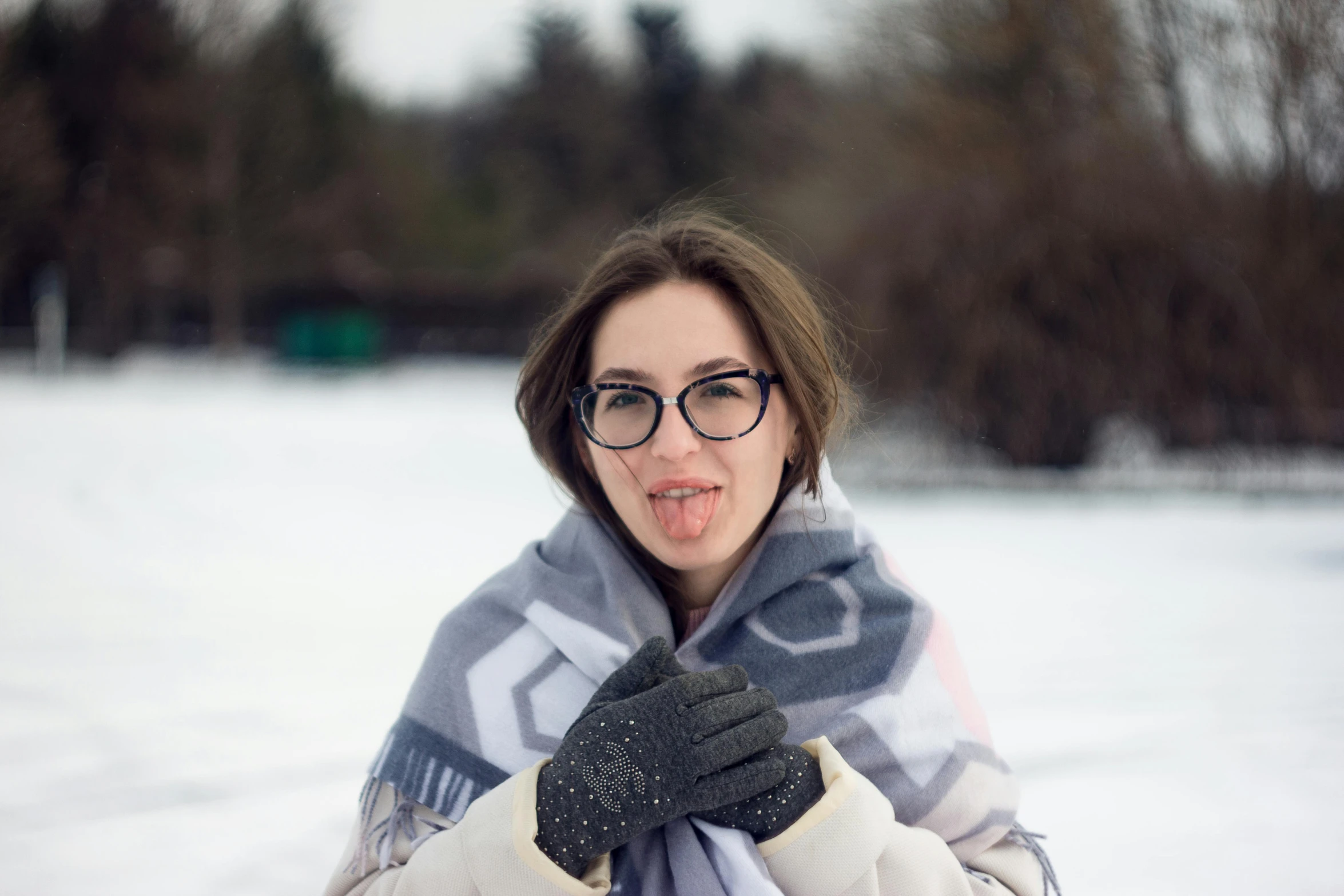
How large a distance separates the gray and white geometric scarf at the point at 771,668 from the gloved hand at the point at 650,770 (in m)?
0.18

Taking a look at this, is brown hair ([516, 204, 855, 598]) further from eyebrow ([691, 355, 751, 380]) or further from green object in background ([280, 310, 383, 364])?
green object in background ([280, 310, 383, 364])

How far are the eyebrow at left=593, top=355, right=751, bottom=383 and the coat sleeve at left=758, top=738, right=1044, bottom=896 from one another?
0.47 meters

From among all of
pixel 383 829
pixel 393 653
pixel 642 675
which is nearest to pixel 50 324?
pixel 393 653

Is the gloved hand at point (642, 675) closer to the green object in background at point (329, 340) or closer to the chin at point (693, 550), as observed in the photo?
the chin at point (693, 550)

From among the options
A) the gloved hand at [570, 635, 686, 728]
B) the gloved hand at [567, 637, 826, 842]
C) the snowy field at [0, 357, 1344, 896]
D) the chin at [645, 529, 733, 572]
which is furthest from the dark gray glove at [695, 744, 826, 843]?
the snowy field at [0, 357, 1344, 896]

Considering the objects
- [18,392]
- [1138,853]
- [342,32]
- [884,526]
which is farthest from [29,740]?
[342,32]

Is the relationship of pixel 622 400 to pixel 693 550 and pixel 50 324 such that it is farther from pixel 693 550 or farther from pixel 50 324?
pixel 50 324

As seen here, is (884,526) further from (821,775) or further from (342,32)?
(342,32)

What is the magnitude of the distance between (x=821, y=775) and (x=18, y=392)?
44.0ft

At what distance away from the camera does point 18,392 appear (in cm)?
1234

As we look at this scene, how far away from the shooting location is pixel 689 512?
54.6 inches

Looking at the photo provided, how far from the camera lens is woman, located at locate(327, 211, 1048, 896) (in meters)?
1.26

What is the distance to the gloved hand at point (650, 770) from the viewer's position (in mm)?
1165

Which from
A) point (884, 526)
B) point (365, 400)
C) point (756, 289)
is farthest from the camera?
point (365, 400)
